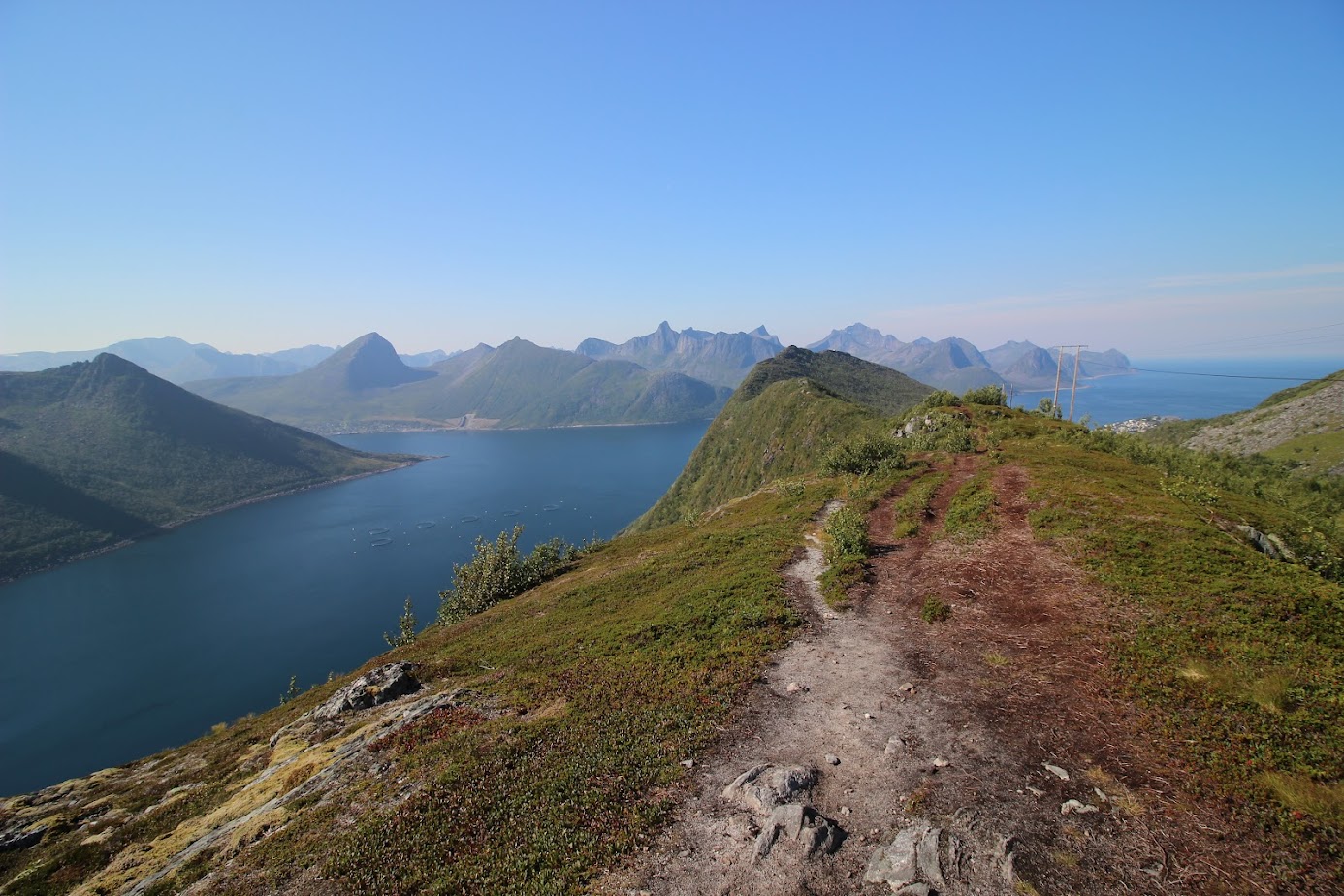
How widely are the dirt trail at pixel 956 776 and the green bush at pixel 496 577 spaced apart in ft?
144

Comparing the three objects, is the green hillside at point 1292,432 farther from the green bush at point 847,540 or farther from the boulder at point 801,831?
the boulder at point 801,831

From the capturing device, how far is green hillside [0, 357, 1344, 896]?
12.1 metres

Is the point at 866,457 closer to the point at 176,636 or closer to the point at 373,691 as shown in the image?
the point at 373,691

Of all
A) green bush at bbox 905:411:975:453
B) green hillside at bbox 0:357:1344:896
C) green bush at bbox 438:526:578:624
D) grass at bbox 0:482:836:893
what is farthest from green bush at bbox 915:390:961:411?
green bush at bbox 438:526:578:624

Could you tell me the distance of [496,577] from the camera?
59375 millimetres

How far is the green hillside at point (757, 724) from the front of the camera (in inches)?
475

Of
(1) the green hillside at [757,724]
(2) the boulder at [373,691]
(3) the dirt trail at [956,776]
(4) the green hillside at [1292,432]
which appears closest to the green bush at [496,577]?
(1) the green hillside at [757,724]

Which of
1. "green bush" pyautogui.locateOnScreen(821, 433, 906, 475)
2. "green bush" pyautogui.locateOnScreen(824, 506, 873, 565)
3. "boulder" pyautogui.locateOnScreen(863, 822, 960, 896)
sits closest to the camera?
"boulder" pyautogui.locateOnScreen(863, 822, 960, 896)

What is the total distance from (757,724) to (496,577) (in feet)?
159

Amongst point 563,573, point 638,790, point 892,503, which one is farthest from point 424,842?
point 563,573

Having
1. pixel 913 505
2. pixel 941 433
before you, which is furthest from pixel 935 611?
pixel 941 433

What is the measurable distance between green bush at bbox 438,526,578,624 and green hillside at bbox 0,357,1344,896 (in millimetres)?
21389

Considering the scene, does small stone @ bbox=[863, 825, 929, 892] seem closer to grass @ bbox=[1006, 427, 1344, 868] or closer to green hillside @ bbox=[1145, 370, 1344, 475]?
grass @ bbox=[1006, 427, 1344, 868]

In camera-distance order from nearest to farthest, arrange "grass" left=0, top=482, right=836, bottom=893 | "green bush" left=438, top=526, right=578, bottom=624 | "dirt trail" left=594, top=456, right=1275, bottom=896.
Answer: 1. "dirt trail" left=594, top=456, right=1275, bottom=896
2. "grass" left=0, top=482, right=836, bottom=893
3. "green bush" left=438, top=526, right=578, bottom=624
